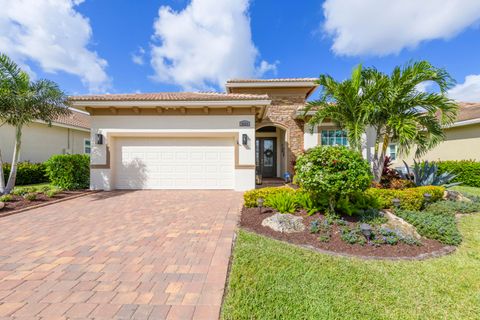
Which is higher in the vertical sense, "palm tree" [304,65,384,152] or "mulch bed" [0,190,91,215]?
"palm tree" [304,65,384,152]

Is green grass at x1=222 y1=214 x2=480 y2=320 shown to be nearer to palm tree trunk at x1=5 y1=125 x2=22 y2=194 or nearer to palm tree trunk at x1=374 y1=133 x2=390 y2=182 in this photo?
palm tree trunk at x1=374 y1=133 x2=390 y2=182

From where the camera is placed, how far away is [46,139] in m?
14.2

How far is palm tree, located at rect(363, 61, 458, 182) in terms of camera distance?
22.1ft

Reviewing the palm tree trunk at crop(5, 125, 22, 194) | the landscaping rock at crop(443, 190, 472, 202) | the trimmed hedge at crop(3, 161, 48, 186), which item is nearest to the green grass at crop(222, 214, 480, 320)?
the landscaping rock at crop(443, 190, 472, 202)

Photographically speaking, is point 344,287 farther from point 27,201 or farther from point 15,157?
point 15,157

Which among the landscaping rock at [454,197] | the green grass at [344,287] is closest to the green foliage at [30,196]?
the green grass at [344,287]

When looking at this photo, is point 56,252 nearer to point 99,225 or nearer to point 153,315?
point 99,225

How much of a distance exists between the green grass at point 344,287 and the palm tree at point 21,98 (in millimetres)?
8726

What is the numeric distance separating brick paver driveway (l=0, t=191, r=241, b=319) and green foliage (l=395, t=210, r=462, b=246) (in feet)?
13.7

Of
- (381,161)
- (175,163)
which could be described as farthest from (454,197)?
(175,163)

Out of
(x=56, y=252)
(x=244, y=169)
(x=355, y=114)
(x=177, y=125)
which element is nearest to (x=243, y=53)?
(x=177, y=125)

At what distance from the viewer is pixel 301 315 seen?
2281 mm

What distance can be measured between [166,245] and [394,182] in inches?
303

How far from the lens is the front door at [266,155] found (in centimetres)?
1477
